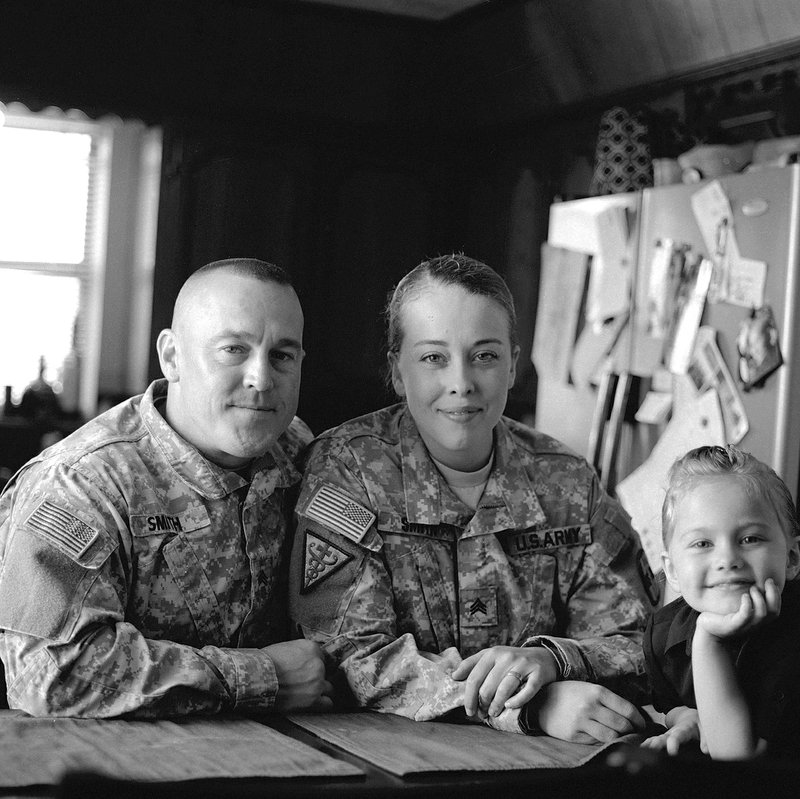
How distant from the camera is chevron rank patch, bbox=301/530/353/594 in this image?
1.89 m

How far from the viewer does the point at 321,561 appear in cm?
189

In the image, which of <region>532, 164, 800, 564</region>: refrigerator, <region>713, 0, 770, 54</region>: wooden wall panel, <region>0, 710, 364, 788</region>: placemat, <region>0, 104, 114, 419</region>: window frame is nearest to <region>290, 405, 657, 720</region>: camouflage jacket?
<region>0, 710, 364, 788</region>: placemat

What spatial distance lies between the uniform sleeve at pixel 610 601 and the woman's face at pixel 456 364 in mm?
275

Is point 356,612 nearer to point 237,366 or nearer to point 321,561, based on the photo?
point 321,561

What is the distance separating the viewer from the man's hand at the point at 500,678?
169 centimetres

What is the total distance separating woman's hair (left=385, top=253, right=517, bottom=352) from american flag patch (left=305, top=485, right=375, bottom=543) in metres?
0.33

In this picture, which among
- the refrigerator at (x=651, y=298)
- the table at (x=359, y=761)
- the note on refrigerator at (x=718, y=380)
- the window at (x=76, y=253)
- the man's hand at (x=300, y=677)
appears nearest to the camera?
the table at (x=359, y=761)

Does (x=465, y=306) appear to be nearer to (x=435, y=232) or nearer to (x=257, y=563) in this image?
(x=257, y=563)

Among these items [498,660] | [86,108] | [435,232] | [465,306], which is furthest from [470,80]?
[498,660]

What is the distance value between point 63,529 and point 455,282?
80 cm

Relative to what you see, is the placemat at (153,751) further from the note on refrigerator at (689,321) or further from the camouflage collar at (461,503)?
the note on refrigerator at (689,321)

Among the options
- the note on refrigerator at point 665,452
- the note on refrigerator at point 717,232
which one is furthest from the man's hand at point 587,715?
the note on refrigerator at point 717,232

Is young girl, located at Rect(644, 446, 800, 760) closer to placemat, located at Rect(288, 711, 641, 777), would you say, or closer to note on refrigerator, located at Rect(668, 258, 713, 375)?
placemat, located at Rect(288, 711, 641, 777)

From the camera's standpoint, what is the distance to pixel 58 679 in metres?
1.64
